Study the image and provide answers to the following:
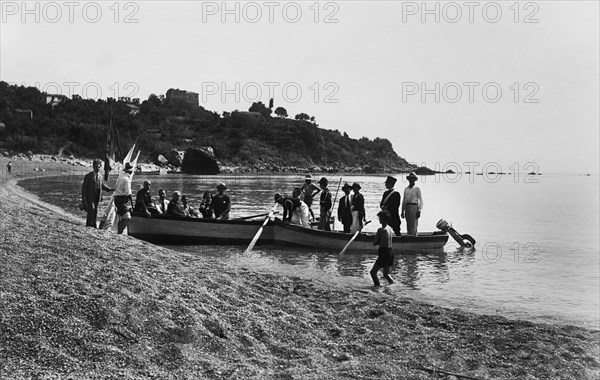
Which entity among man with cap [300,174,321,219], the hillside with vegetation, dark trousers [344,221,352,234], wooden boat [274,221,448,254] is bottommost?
wooden boat [274,221,448,254]

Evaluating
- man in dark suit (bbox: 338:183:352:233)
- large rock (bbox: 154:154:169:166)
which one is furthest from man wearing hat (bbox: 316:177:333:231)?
large rock (bbox: 154:154:169:166)

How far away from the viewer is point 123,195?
1376 centimetres

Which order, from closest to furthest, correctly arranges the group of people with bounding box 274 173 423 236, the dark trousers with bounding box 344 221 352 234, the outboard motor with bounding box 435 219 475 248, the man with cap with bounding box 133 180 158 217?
the group of people with bounding box 274 173 423 236 → the man with cap with bounding box 133 180 158 217 → the dark trousers with bounding box 344 221 352 234 → the outboard motor with bounding box 435 219 475 248

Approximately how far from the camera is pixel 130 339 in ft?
20.0

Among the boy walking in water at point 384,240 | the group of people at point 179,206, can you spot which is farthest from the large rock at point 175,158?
the boy walking in water at point 384,240

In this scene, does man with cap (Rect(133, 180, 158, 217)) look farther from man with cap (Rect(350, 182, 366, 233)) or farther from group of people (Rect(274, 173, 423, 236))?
man with cap (Rect(350, 182, 366, 233))

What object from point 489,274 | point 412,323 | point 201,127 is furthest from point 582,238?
point 201,127

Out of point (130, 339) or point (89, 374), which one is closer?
point (89, 374)

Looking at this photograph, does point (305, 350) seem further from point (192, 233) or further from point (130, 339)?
point (192, 233)

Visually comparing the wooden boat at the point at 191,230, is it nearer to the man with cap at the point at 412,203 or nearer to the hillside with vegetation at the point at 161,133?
the man with cap at the point at 412,203

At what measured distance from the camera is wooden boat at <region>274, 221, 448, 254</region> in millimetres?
16250

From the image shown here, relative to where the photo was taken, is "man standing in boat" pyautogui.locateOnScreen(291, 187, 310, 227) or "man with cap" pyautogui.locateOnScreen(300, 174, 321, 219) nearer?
"man standing in boat" pyautogui.locateOnScreen(291, 187, 310, 227)

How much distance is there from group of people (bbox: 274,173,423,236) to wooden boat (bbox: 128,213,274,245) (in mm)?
1086

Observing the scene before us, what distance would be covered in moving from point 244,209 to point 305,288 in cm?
2281
